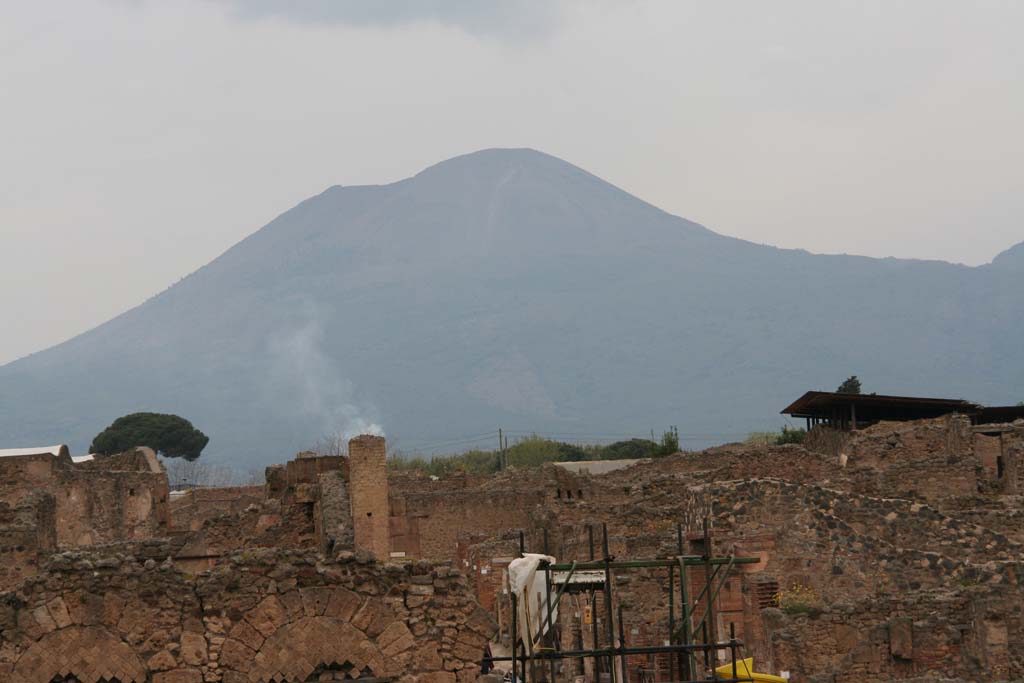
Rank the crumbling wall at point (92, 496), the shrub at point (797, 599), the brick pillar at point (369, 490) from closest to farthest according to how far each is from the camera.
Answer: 1. the shrub at point (797, 599)
2. the brick pillar at point (369, 490)
3. the crumbling wall at point (92, 496)

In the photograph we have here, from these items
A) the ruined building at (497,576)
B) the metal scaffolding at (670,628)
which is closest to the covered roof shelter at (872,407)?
the ruined building at (497,576)

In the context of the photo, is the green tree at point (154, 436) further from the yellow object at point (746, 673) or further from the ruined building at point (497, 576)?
the yellow object at point (746, 673)

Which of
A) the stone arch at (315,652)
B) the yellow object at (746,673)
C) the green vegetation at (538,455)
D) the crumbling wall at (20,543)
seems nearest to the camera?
the stone arch at (315,652)

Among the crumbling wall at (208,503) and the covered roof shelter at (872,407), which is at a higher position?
the covered roof shelter at (872,407)

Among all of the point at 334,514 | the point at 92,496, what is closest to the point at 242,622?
the point at 334,514

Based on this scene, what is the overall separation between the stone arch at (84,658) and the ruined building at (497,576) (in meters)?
0.01

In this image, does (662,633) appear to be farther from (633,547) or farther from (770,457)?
(770,457)

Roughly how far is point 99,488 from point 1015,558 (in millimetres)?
25232

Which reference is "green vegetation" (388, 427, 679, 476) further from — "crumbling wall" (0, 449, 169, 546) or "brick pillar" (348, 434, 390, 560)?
"brick pillar" (348, 434, 390, 560)

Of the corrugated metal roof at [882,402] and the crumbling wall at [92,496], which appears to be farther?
the corrugated metal roof at [882,402]

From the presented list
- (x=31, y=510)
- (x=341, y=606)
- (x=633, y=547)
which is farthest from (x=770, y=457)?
(x=341, y=606)

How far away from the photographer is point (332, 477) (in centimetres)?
3175

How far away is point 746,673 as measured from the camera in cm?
1802

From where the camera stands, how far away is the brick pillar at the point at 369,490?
31.9 m
